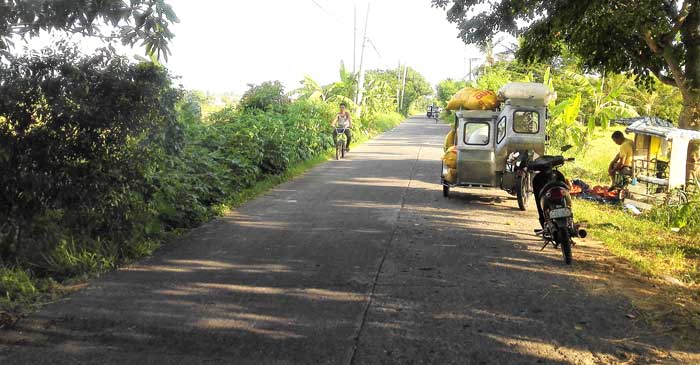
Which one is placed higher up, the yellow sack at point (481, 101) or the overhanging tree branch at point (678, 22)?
the overhanging tree branch at point (678, 22)

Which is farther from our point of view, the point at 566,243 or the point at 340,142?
the point at 340,142

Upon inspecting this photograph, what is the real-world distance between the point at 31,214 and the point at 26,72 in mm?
1349

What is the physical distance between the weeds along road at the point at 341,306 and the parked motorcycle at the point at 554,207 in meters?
0.25

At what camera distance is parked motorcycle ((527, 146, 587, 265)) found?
645cm

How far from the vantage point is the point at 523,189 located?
9.90m

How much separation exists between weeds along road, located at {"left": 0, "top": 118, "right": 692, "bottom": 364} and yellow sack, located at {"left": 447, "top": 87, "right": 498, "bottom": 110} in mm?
4053

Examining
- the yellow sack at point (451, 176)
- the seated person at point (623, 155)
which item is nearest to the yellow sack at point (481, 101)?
the yellow sack at point (451, 176)

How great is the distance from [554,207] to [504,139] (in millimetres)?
3931

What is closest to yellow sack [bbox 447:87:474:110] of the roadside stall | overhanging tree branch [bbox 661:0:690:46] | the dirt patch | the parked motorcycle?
the roadside stall

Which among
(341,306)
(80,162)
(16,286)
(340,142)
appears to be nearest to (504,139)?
(341,306)

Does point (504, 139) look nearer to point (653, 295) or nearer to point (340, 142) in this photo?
point (653, 295)

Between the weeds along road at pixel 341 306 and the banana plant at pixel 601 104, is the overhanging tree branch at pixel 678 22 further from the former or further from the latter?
the banana plant at pixel 601 104

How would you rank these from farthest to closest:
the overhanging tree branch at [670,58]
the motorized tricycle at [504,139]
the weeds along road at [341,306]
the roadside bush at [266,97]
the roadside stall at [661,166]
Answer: the roadside bush at [266,97], the motorized tricycle at [504,139], the overhanging tree branch at [670,58], the roadside stall at [661,166], the weeds along road at [341,306]

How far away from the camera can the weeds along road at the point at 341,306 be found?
3.98m
